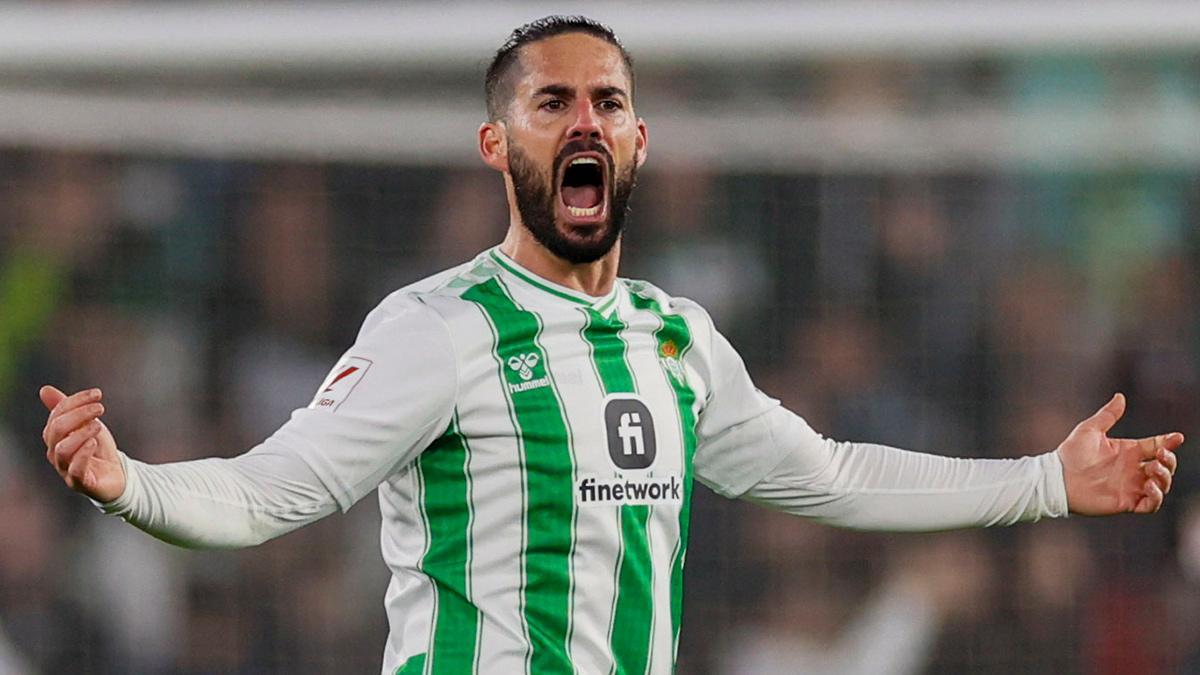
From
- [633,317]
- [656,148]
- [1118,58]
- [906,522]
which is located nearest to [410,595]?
[633,317]

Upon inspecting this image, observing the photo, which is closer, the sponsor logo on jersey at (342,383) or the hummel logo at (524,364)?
the sponsor logo on jersey at (342,383)

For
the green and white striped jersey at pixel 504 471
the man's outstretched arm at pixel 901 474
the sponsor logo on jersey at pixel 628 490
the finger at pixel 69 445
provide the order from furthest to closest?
the man's outstretched arm at pixel 901 474 → the sponsor logo on jersey at pixel 628 490 → the green and white striped jersey at pixel 504 471 → the finger at pixel 69 445

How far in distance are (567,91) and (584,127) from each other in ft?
0.26

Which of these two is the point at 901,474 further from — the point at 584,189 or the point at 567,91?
the point at 567,91

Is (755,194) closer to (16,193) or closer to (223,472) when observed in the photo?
(16,193)

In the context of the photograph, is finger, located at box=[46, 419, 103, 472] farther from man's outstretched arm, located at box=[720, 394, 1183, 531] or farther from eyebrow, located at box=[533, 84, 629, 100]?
man's outstretched arm, located at box=[720, 394, 1183, 531]

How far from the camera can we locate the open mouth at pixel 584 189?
355 centimetres

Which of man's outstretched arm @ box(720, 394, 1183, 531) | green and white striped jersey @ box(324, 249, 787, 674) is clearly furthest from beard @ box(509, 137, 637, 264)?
man's outstretched arm @ box(720, 394, 1183, 531)

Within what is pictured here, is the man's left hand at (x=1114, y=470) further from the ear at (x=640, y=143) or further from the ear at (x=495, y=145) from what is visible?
the ear at (x=495, y=145)

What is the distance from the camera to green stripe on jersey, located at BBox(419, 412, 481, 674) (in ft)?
11.0

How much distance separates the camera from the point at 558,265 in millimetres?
3596

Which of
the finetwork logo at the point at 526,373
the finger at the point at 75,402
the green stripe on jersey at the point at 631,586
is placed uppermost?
the finetwork logo at the point at 526,373

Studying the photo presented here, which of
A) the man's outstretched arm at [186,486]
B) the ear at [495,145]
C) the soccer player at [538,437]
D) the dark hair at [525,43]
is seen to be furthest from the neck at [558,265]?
the man's outstretched arm at [186,486]

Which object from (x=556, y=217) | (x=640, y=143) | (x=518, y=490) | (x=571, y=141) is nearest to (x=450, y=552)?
(x=518, y=490)
